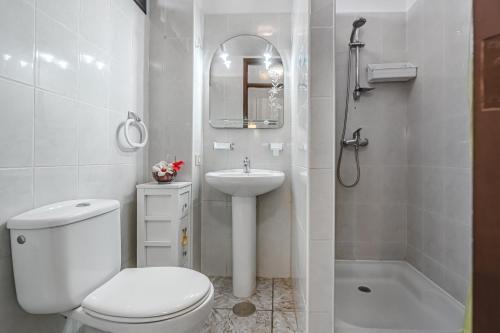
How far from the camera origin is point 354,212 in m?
1.83

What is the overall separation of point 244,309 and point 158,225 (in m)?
0.80

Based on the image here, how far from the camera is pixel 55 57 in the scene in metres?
1.00

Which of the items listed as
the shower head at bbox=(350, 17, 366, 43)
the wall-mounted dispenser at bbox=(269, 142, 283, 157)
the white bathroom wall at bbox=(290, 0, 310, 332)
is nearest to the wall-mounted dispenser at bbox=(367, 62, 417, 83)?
the shower head at bbox=(350, 17, 366, 43)

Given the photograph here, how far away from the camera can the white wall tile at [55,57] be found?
93cm

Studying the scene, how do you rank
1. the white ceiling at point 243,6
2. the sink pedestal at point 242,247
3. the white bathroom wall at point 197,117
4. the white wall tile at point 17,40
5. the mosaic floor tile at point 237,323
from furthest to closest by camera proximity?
the white ceiling at point 243,6
the white bathroom wall at point 197,117
the sink pedestal at point 242,247
the mosaic floor tile at point 237,323
the white wall tile at point 17,40

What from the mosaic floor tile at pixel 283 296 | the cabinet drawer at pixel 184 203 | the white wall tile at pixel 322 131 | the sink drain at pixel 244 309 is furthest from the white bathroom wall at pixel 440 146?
the cabinet drawer at pixel 184 203

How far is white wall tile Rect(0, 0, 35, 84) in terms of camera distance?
2.62 ft

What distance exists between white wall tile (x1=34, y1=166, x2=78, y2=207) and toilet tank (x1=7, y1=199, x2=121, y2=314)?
0.16 ft

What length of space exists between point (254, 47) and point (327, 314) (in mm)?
1921

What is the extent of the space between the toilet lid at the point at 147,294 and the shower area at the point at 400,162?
0.96 meters

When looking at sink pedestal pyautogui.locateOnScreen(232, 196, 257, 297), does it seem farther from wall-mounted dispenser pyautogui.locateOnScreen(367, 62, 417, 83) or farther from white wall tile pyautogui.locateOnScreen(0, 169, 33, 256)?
wall-mounted dispenser pyautogui.locateOnScreen(367, 62, 417, 83)

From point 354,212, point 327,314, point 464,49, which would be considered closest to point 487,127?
point 327,314

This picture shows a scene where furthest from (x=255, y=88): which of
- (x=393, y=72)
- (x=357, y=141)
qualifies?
(x=393, y=72)

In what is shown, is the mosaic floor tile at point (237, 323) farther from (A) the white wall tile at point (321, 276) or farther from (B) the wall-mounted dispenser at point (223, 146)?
(B) the wall-mounted dispenser at point (223, 146)
